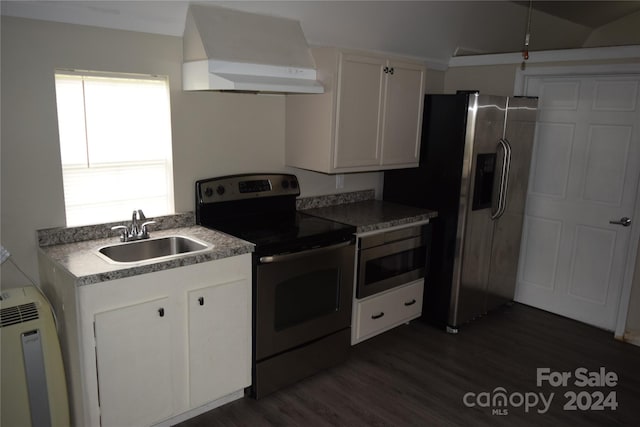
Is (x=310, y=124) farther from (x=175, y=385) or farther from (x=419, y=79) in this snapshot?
(x=175, y=385)

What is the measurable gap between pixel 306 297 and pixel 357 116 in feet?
3.99

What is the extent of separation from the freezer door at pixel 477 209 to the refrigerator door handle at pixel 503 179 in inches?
1.7

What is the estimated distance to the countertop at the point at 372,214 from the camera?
3.19m

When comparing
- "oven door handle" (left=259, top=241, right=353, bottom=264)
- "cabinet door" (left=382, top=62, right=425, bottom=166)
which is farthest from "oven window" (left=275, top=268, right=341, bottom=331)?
"cabinet door" (left=382, top=62, right=425, bottom=166)

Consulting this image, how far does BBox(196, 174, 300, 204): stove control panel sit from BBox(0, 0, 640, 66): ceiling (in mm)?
882

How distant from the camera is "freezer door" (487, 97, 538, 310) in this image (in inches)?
144

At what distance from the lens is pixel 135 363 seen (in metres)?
2.22

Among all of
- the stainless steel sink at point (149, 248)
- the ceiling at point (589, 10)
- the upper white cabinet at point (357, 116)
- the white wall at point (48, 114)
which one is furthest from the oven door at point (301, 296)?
the ceiling at point (589, 10)

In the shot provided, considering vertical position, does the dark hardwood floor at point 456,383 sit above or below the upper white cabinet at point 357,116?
below

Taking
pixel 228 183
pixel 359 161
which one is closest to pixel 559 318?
pixel 359 161

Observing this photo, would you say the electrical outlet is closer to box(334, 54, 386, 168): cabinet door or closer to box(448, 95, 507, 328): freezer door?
box(334, 54, 386, 168): cabinet door

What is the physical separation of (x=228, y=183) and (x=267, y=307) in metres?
0.85

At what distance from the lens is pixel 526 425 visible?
2592 millimetres

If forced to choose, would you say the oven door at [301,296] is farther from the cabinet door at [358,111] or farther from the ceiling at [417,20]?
the ceiling at [417,20]
